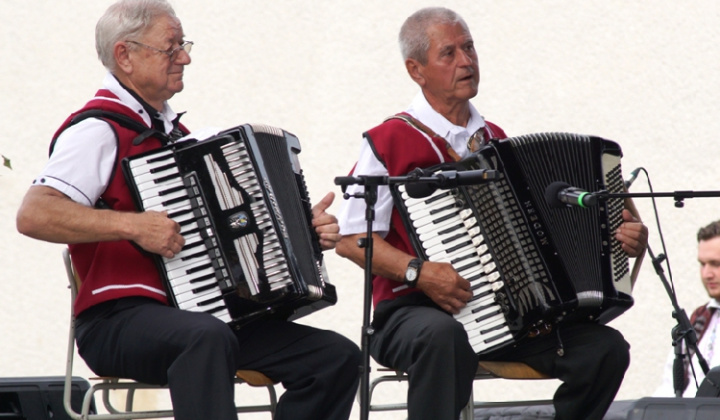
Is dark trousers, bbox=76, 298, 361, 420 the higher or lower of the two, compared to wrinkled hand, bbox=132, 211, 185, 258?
lower

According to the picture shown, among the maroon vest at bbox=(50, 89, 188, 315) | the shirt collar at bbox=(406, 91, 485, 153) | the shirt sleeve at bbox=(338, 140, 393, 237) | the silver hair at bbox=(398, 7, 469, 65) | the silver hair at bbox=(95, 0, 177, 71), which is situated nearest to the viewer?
the maroon vest at bbox=(50, 89, 188, 315)

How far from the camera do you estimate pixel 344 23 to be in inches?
231

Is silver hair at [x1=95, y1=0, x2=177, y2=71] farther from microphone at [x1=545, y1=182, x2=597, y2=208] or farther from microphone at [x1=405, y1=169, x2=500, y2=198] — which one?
microphone at [x1=545, y1=182, x2=597, y2=208]

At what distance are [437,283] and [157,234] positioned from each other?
835 millimetres

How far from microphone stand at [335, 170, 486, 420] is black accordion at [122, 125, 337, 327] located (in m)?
0.22

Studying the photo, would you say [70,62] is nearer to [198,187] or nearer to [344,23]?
[344,23]

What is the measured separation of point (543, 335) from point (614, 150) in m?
0.60

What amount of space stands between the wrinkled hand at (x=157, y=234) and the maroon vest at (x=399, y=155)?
805 mm

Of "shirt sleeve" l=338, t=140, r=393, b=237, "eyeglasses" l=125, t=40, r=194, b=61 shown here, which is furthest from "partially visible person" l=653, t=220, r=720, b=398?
"eyeglasses" l=125, t=40, r=194, b=61

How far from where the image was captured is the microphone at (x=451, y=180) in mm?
2840

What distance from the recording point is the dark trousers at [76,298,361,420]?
281cm

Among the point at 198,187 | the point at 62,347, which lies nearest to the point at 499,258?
the point at 198,187

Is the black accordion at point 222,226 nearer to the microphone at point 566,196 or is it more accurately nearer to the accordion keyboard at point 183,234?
the accordion keyboard at point 183,234

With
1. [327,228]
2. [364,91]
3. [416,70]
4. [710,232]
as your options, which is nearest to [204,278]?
[327,228]
